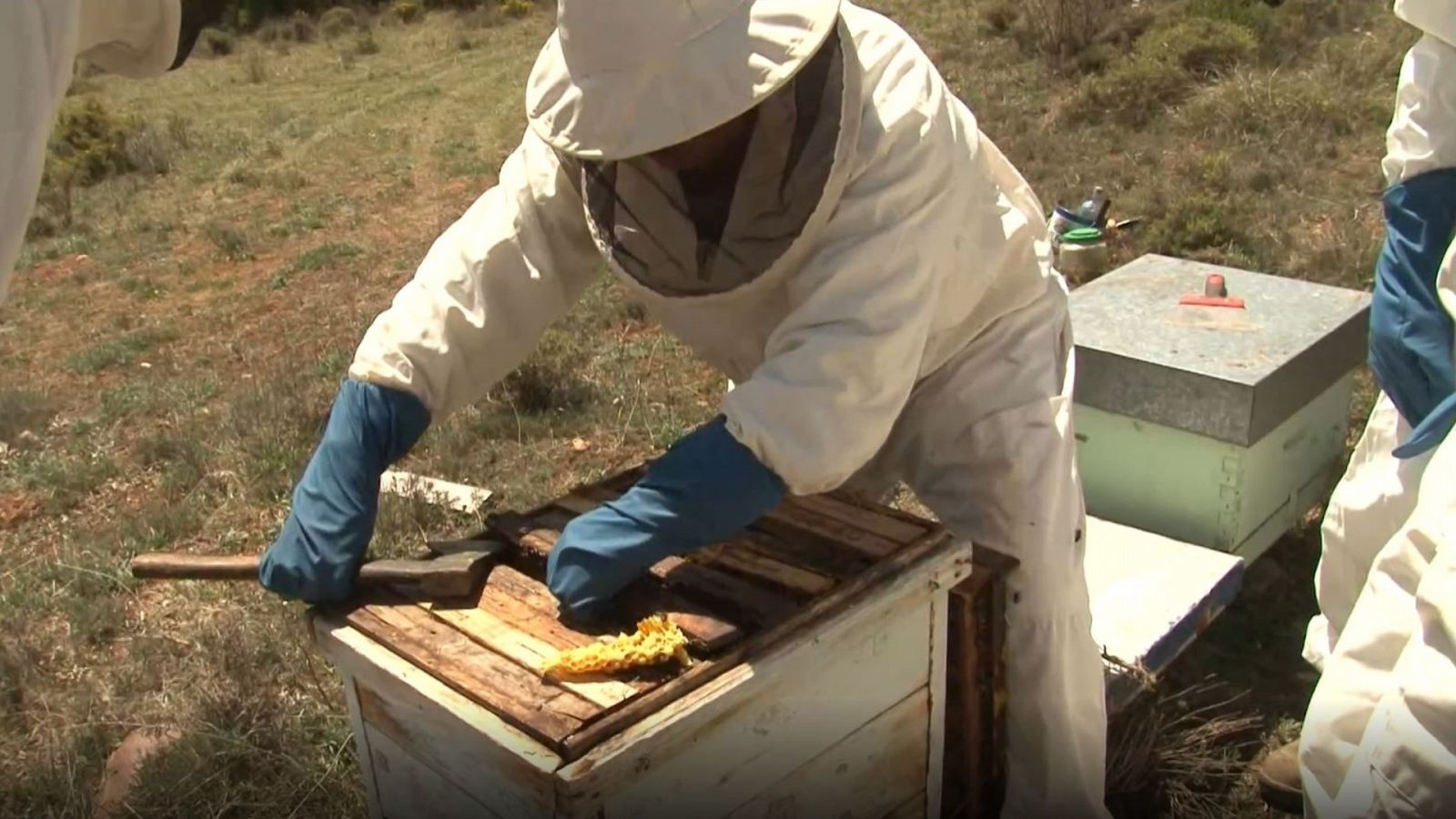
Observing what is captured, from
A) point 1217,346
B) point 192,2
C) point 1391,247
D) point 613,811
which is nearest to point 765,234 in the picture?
point 613,811

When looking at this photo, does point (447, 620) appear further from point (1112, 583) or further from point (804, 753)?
point (1112, 583)

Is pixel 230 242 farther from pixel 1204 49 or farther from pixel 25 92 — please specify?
pixel 25 92

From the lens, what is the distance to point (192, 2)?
2150 mm

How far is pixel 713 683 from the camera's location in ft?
5.27

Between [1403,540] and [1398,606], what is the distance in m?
0.10

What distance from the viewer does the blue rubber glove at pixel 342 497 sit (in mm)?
1928

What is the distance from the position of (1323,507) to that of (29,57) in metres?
3.63

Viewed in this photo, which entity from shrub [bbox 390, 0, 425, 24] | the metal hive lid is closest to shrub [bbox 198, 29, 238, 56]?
shrub [bbox 390, 0, 425, 24]

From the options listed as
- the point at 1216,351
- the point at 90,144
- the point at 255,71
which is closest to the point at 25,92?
the point at 1216,351

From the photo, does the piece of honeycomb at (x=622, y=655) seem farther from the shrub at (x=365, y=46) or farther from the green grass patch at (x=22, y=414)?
the shrub at (x=365, y=46)

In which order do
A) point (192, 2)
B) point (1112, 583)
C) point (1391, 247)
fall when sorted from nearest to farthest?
point (192, 2), point (1391, 247), point (1112, 583)

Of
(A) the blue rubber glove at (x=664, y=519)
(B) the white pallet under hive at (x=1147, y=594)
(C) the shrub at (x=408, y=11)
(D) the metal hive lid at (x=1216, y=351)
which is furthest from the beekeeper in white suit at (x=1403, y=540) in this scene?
(C) the shrub at (x=408, y=11)

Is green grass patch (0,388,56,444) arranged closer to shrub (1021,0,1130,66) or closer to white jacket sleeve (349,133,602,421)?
white jacket sleeve (349,133,602,421)

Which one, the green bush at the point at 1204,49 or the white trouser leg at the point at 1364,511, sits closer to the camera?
the white trouser leg at the point at 1364,511
